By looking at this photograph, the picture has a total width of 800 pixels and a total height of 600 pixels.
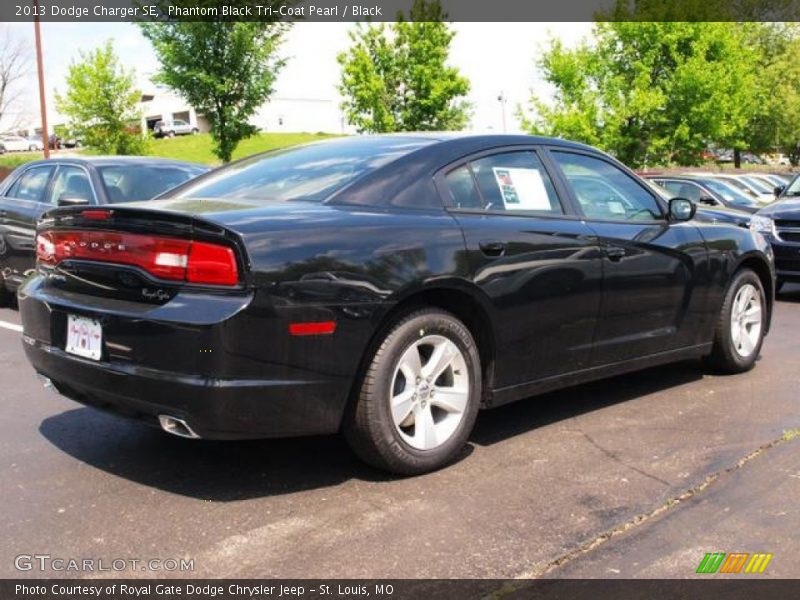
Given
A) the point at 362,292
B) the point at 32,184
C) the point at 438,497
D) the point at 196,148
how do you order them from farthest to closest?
the point at 196,148
the point at 32,184
the point at 438,497
the point at 362,292

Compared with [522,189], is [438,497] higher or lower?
lower

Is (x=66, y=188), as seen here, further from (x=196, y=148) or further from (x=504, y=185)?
(x=196, y=148)

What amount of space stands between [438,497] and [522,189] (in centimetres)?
172

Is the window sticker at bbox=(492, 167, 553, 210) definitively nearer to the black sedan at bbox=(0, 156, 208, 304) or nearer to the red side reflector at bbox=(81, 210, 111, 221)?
the red side reflector at bbox=(81, 210, 111, 221)

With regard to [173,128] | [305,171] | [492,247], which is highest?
[173,128]

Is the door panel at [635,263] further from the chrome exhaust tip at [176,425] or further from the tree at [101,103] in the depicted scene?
the tree at [101,103]

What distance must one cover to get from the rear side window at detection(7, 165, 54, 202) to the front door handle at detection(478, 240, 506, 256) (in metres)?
5.90

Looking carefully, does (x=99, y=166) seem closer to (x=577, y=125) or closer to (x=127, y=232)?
(x=127, y=232)

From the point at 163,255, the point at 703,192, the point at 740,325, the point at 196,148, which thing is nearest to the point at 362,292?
the point at 163,255

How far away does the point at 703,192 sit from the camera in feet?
47.1

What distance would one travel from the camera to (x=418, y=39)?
81.5 feet

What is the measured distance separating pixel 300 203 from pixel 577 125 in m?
20.7
